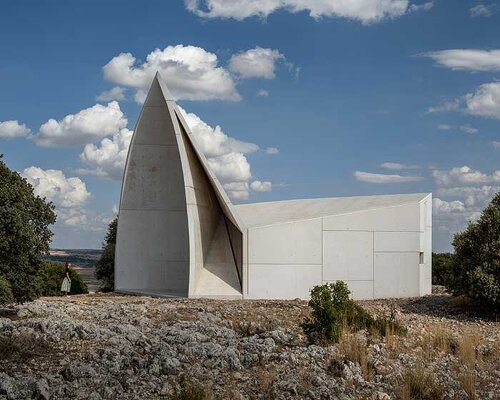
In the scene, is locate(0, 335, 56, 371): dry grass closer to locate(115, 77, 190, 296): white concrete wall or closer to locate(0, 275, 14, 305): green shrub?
locate(0, 275, 14, 305): green shrub

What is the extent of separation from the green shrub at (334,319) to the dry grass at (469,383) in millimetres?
2412

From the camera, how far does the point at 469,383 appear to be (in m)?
9.59

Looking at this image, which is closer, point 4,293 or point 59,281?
point 4,293

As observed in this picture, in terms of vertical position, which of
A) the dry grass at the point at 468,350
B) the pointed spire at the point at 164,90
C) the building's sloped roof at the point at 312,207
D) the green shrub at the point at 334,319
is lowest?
the dry grass at the point at 468,350

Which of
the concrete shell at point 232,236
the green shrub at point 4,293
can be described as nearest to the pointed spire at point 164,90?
the concrete shell at point 232,236

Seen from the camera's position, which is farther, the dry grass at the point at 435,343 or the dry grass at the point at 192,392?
the dry grass at the point at 435,343

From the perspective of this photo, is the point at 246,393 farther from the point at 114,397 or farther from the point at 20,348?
the point at 20,348

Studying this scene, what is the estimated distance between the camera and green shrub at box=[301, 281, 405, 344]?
1191 cm

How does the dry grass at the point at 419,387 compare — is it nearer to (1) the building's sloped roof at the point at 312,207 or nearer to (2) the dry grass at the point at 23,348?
(2) the dry grass at the point at 23,348

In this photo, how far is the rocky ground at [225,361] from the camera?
9078 millimetres

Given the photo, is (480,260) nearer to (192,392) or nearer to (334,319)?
(334,319)

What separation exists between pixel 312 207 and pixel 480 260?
7.25 metres

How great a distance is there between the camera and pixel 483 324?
16.4 metres

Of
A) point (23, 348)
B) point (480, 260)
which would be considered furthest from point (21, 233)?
point (480, 260)
